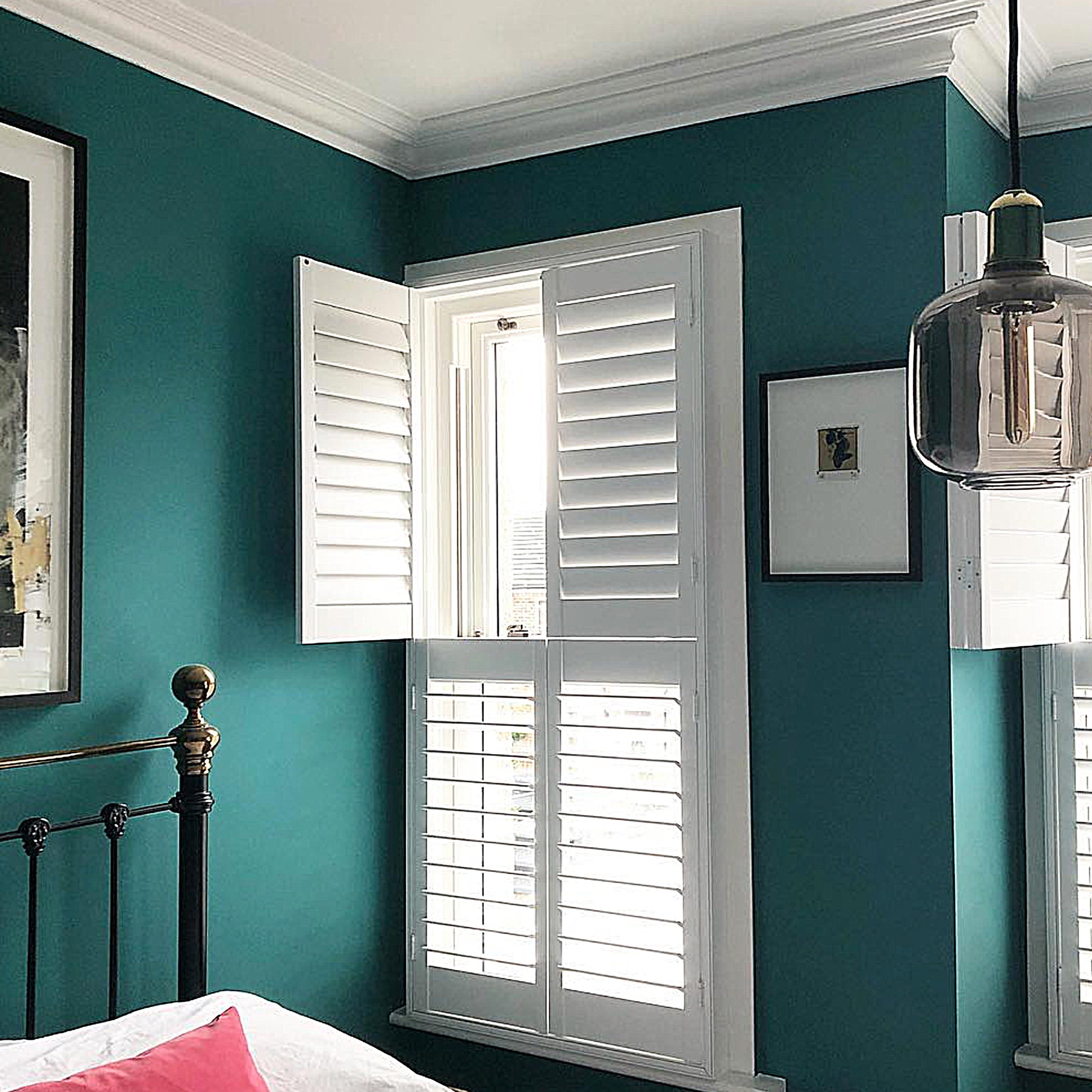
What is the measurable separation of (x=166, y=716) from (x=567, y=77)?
5.46 feet

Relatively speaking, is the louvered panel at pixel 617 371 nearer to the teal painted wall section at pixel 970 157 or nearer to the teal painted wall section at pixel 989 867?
the teal painted wall section at pixel 970 157

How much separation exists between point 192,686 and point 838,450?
140 cm

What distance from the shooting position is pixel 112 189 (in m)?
2.59

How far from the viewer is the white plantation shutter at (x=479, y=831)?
3.10 meters

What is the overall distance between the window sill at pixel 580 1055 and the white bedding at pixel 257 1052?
2.90 feet

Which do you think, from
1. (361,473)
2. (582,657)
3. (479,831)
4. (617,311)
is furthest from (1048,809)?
(361,473)

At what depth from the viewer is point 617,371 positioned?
9.75 feet

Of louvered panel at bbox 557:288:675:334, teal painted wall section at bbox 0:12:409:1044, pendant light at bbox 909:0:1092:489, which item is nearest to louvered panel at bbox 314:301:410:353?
teal painted wall section at bbox 0:12:409:1044

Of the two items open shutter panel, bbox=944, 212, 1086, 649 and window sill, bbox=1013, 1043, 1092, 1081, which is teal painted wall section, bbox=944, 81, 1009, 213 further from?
window sill, bbox=1013, 1043, 1092, 1081

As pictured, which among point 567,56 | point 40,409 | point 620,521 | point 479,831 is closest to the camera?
point 40,409

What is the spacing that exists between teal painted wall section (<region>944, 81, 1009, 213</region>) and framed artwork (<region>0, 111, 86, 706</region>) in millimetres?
1728

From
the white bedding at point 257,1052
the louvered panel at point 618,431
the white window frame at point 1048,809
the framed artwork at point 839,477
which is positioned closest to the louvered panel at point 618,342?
the louvered panel at point 618,431

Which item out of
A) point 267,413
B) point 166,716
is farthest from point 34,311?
point 166,716

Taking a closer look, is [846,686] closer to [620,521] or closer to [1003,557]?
[1003,557]
